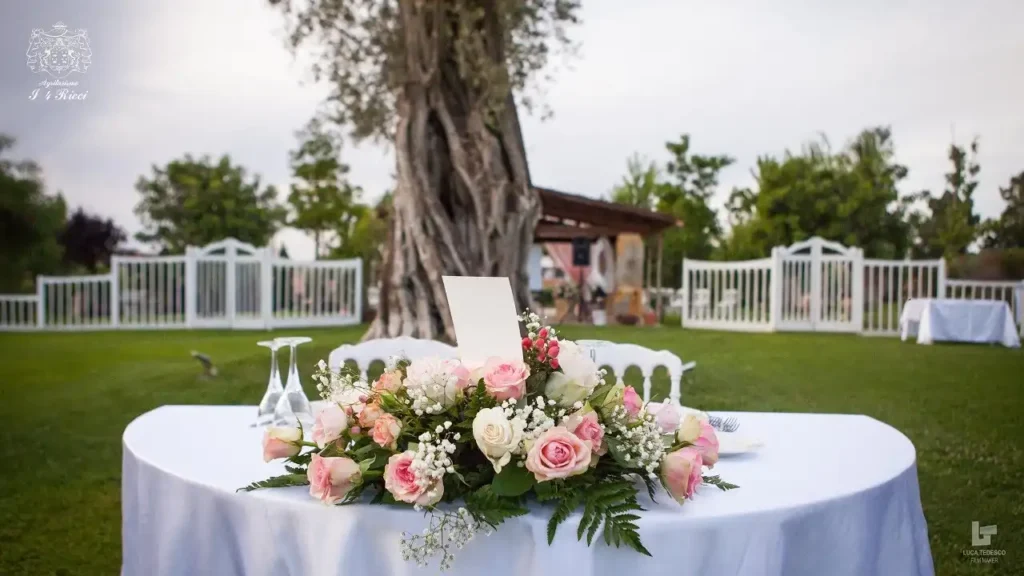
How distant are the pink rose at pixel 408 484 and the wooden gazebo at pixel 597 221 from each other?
7092 millimetres

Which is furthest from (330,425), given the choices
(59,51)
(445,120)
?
(445,120)

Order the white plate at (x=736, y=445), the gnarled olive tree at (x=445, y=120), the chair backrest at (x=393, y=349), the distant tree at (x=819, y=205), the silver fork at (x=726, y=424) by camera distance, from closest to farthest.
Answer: the white plate at (x=736, y=445) < the silver fork at (x=726, y=424) < the chair backrest at (x=393, y=349) < the gnarled olive tree at (x=445, y=120) < the distant tree at (x=819, y=205)

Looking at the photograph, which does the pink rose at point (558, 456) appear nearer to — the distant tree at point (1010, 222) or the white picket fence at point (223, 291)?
the distant tree at point (1010, 222)

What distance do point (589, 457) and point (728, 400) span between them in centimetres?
374

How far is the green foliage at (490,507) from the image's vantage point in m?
0.90

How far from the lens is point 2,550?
8.93 ft

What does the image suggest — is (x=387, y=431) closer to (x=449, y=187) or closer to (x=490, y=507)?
(x=490, y=507)

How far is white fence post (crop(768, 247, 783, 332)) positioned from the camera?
7.95 metres

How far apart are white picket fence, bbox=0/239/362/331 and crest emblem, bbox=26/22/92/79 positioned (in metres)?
2.66

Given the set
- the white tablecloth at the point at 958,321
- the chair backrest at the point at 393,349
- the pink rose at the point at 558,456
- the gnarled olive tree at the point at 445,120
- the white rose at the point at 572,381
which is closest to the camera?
the pink rose at the point at 558,456

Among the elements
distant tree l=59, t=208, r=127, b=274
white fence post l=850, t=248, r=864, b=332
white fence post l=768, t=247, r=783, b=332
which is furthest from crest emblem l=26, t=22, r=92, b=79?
white fence post l=850, t=248, r=864, b=332

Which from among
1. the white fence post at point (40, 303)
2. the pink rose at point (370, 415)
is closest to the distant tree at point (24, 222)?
the white fence post at point (40, 303)

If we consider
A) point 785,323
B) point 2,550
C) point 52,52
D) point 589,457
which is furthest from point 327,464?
point 785,323

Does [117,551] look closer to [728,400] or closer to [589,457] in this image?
[589,457]
